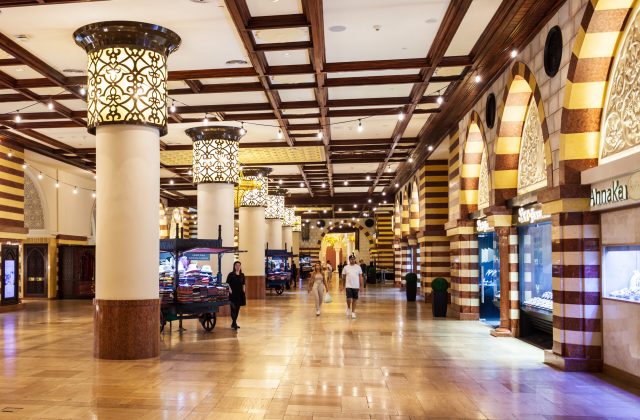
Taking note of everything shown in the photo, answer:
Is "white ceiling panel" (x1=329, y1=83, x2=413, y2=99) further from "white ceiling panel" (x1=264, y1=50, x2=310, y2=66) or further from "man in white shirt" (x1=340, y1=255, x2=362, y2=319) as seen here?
"man in white shirt" (x1=340, y1=255, x2=362, y2=319)

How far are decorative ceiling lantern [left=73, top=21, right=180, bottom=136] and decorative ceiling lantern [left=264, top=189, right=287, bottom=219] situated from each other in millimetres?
18214

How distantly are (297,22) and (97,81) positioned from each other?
9.03 ft

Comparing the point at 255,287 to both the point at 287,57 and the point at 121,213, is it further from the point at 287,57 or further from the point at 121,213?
the point at 121,213

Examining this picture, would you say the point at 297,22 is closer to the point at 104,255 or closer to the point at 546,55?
the point at 546,55

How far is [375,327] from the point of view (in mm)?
11859

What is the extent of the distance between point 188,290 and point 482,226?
19.1 feet

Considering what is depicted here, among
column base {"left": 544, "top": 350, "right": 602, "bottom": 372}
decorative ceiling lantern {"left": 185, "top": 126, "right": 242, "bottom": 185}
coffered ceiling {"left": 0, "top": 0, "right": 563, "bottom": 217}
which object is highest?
coffered ceiling {"left": 0, "top": 0, "right": 563, "bottom": 217}

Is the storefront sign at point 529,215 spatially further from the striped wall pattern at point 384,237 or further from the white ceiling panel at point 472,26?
the striped wall pattern at point 384,237

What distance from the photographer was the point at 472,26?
8.80 m

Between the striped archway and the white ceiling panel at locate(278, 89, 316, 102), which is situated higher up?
the white ceiling panel at locate(278, 89, 316, 102)

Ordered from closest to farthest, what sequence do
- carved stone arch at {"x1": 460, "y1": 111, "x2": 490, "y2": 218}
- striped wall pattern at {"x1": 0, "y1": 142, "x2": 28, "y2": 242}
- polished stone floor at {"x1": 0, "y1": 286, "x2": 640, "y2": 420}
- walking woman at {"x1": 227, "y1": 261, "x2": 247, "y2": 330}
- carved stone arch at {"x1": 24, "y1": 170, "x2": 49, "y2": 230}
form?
polished stone floor at {"x1": 0, "y1": 286, "x2": 640, "y2": 420}
walking woman at {"x1": 227, "y1": 261, "x2": 247, "y2": 330}
carved stone arch at {"x1": 460, "y1": 111, "x2": 490, "y2": 218}
striped wall pattern at {"x1": 0, "y1": 142, "x2": 28, "y2": 242}
carved stone arch at {"x1": 24, "y1": 170, "x2": 49, "y2": 230}

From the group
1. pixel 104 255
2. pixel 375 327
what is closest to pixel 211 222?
pixel 375 327

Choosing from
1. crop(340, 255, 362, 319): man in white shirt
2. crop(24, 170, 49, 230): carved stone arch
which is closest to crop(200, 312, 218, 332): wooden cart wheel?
crop(340, 255, 362, 319): man in white shirt

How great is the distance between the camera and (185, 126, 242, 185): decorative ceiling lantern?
14.2 meters
